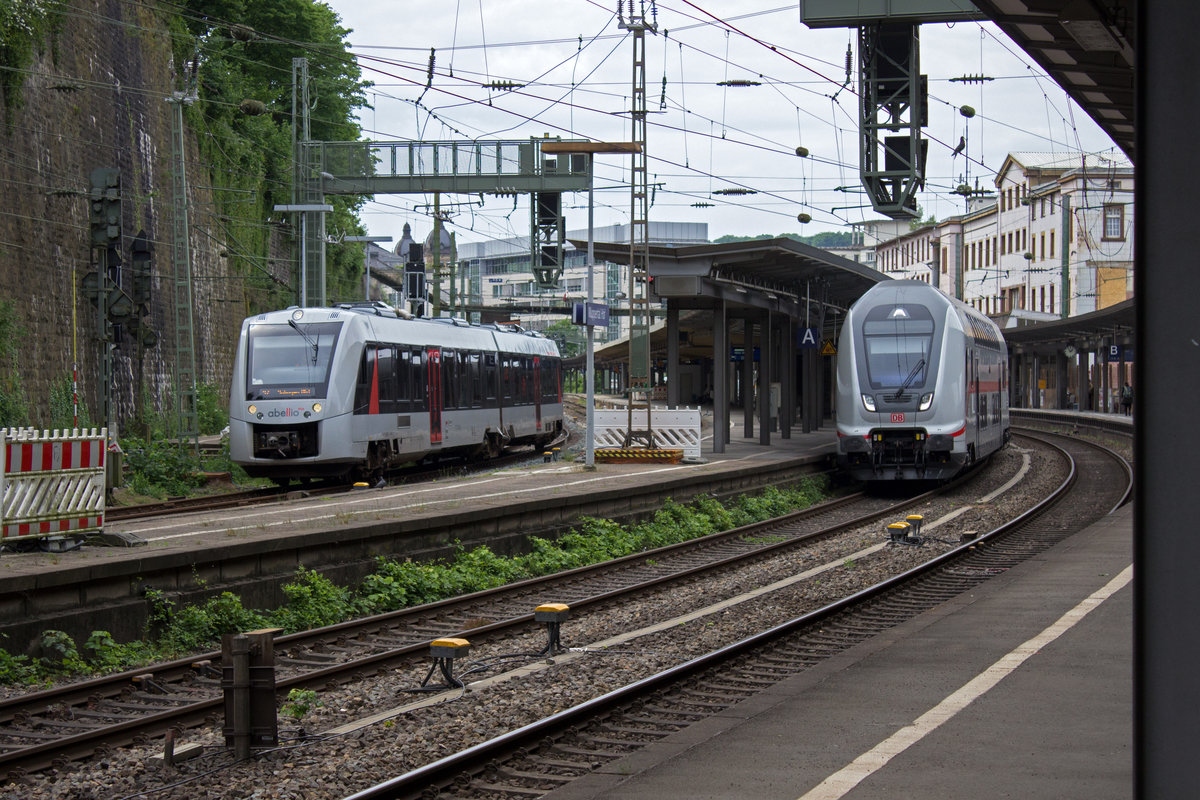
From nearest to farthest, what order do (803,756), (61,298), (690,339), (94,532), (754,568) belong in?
1. (803,756)
2. (94,532)
3. (754,568)
4. (61,298)
5. (690,339)

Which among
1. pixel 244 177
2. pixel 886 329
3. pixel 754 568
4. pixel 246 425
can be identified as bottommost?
pixel 754 568

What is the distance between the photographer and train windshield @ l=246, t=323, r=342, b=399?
70.0 ft

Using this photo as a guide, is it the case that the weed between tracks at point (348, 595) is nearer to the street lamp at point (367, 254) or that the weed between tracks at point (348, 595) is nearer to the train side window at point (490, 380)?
the train side window at point (490, 380)

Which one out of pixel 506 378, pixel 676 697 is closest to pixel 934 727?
pixel 676 697

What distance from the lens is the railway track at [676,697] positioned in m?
6.70

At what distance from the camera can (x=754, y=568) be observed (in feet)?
52.6

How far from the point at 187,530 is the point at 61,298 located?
51.2ft

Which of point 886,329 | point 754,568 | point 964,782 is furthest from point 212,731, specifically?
point 886,329

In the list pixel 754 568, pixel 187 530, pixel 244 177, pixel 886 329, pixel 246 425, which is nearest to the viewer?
pixel 187 530

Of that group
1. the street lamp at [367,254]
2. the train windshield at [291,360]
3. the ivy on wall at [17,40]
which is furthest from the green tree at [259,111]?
the train windshield at [291,360]

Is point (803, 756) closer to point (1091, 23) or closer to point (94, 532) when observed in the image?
point (1091, 23)

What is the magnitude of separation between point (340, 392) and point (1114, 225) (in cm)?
6036

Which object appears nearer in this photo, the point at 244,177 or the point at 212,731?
the point at 212,731

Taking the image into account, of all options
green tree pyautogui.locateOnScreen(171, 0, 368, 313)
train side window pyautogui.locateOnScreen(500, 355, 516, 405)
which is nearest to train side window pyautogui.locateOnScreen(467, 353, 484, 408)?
train side window pyautogui.locateOnScreen(500, 355, 516, 405)
